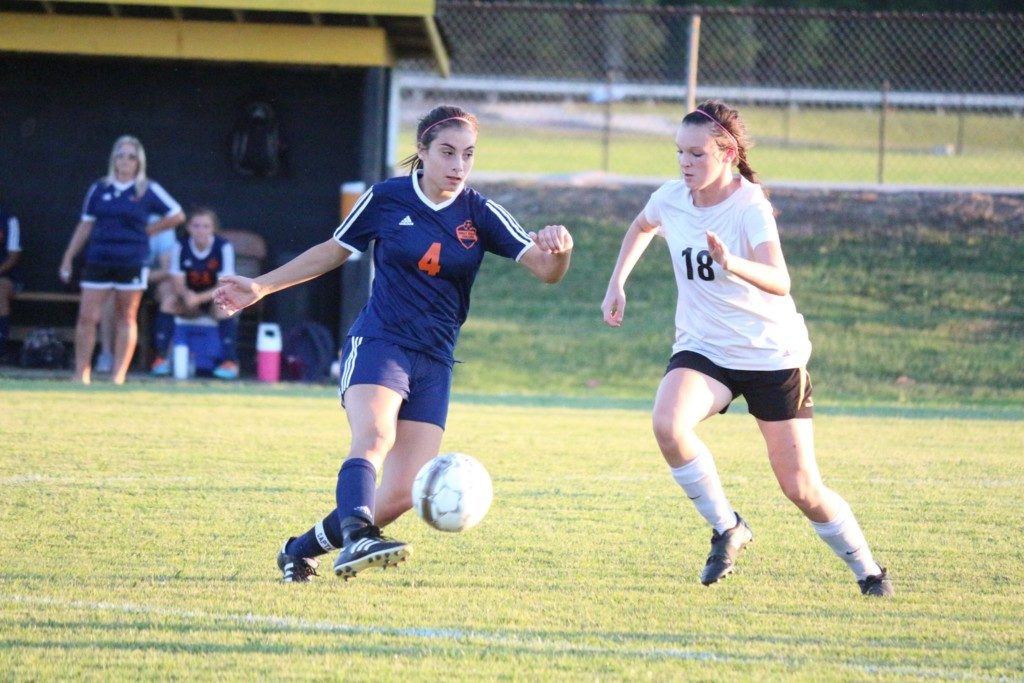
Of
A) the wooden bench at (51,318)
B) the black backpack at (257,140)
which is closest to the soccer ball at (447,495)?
the wooden bench at (51,318)

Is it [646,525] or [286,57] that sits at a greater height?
[286,57]

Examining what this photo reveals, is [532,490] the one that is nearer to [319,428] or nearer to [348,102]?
[319,428]

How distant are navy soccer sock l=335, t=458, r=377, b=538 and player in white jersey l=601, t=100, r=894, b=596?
45.4 inches

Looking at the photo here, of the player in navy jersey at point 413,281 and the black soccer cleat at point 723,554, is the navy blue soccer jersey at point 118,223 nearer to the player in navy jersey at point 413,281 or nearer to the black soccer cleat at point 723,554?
the player in navy jersey at point 413,281

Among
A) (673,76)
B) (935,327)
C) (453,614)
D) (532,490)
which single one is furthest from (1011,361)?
(673,76)

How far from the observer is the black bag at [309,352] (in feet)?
42.7

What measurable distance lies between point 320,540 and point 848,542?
6.72ft

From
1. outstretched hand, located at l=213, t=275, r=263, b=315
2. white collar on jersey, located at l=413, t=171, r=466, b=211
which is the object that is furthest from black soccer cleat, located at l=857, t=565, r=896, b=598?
outstretched hand, located at l=213, t=275, r=263, b=315

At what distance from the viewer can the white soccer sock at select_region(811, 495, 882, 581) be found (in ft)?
17.0

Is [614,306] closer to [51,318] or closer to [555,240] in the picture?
[555,240]

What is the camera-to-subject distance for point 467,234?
5.15 metres

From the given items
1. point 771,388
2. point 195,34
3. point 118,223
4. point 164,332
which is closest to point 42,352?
point 164,332

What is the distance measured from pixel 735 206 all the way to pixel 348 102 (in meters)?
9.66

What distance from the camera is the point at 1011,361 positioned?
46.6 ft
